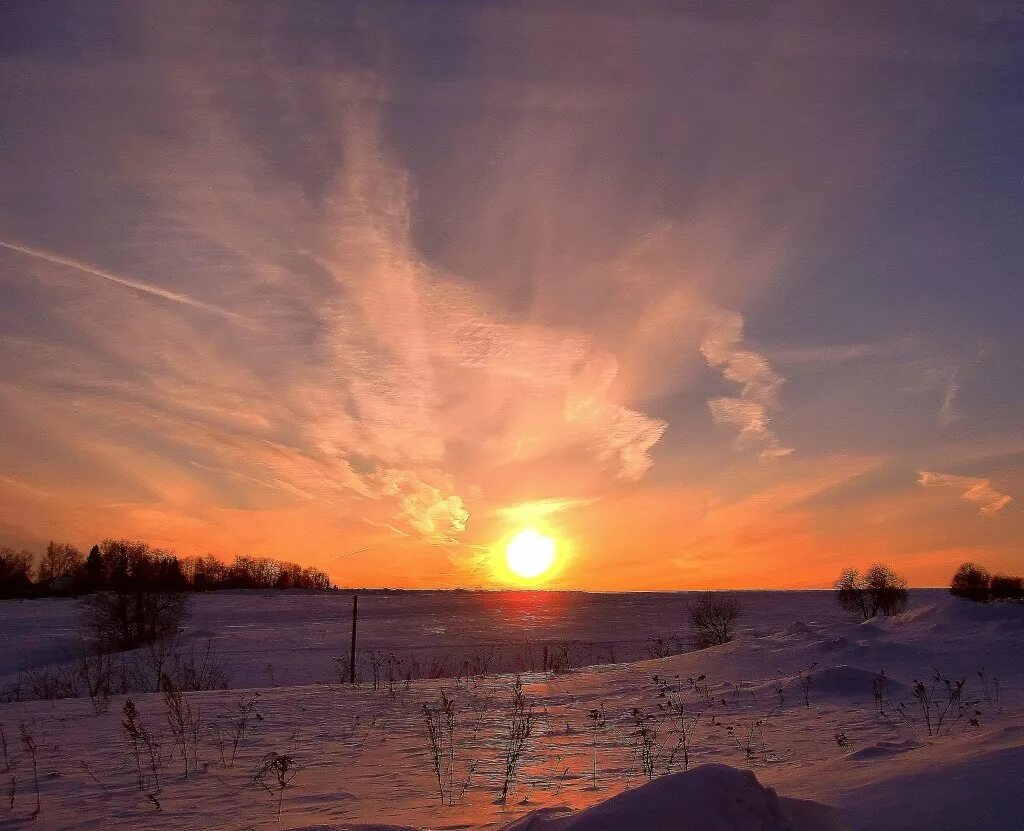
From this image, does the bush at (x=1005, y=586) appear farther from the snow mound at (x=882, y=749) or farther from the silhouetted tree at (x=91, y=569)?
the silhouetted tree at (x=91, y=569)

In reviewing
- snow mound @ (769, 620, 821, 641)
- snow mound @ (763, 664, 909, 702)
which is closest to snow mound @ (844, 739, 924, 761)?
snow mound @ (763, 664, 909, 702)

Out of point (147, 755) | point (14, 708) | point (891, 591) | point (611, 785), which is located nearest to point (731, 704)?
point (611, 785)

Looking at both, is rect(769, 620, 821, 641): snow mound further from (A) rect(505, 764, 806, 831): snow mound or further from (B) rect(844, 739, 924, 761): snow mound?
(A) rect(505, 764, 806, 831): snow mound

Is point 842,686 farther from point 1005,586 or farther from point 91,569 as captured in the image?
point 91,569

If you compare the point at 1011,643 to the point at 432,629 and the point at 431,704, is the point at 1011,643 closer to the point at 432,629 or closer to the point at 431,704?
the point at 431,704

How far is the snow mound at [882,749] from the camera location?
6035mm

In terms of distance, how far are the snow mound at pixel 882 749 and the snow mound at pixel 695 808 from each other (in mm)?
2590

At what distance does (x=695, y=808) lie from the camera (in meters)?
3.75

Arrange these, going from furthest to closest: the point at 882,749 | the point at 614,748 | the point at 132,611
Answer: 1. the point at 132,611
2. the point at 614,748
3. the point at 882,749

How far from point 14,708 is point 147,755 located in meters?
6.19

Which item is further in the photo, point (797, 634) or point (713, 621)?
point (713, 621)

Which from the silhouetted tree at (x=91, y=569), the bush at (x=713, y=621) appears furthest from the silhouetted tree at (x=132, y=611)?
the silhouetted tree at (x=91, y=569)

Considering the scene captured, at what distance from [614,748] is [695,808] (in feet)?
14.7

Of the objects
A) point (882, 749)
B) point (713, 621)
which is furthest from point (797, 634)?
point (713, 621)
